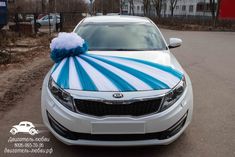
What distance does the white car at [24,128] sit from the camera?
4191 mm

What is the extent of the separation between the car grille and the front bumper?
6 centimetres

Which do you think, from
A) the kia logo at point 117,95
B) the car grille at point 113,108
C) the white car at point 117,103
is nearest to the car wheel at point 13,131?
the white car at point 117,103

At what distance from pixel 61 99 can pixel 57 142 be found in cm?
76

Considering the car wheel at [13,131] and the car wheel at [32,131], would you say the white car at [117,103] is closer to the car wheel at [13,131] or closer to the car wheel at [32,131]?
the car wheel at [32,131]

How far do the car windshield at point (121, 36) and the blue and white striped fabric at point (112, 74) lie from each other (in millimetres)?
674

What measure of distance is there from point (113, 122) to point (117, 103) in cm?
20

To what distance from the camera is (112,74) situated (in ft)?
11.9

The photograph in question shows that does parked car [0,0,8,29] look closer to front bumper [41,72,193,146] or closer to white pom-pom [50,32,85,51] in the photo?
white pom-pom [50,32,85,51]

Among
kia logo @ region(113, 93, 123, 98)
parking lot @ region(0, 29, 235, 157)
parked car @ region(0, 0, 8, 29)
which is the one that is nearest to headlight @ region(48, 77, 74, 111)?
kia logo @ region(113, 93, 123, 98)

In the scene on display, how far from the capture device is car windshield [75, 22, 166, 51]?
4844mm

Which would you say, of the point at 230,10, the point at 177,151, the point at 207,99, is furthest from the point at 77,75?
the point at 230,10

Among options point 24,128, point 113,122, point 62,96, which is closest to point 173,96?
point 113,122

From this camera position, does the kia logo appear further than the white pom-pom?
No

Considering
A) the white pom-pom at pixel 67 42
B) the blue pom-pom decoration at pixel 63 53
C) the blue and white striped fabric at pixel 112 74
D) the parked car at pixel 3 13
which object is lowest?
the blue and white striped fabric at pixel 112 74
